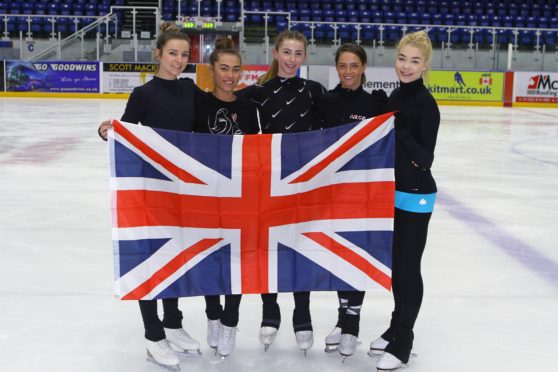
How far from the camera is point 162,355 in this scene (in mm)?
2881

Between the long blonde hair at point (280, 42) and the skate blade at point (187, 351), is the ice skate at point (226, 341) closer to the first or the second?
the skate blade at point (187, 351)

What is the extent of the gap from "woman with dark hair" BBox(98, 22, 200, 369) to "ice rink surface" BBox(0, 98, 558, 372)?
0.31ft

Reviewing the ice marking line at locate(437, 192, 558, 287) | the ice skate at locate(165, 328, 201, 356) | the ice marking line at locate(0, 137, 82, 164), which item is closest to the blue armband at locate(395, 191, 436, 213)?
the ice skate at locate(165, 328, 201, 356)

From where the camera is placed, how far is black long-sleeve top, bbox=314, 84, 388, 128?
9.99 ft

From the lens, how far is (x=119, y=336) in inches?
127

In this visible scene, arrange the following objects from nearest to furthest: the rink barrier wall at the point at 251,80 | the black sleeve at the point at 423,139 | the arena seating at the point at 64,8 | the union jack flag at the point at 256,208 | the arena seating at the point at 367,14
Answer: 1. the black sleeve at the point at 423,139
2. the union jack flag at the point at 256,208
3. the rink barrier wall at the point at 251,80
4. the arena seating at the point at 367,14
5. the arena seating at the point at 64,8

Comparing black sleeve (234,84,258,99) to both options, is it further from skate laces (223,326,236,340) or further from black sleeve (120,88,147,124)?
skate laces (223,326,236,340)

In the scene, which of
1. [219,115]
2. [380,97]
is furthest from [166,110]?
[380,97]

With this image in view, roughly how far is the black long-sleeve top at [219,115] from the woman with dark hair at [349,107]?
371 millimetres

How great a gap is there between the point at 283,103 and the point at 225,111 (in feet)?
0.90

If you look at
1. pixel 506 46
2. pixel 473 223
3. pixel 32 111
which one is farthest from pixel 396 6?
pixel 473 223

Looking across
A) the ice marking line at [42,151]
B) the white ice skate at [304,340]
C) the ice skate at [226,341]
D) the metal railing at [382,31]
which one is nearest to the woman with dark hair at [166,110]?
the ice skate at [226,341]

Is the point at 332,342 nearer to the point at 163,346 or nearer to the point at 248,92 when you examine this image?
the point at 163,346

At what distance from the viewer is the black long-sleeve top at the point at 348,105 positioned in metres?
3.04
